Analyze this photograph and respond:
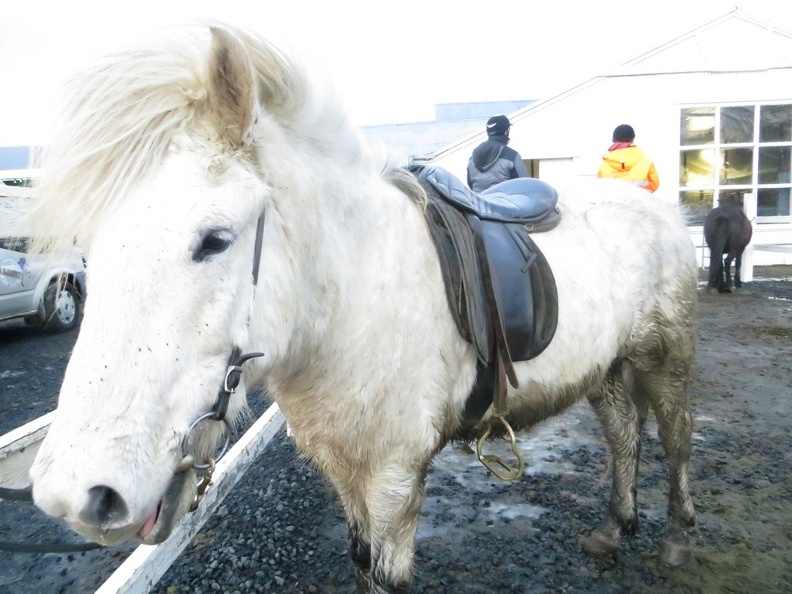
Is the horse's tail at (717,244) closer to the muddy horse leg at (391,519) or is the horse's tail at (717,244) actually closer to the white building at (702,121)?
the white building at (702,121)

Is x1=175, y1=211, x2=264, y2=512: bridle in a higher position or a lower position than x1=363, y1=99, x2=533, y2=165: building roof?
lower

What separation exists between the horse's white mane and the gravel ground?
1987mm

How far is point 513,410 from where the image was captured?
7.04 ft

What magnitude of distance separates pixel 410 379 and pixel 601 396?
1.61 m

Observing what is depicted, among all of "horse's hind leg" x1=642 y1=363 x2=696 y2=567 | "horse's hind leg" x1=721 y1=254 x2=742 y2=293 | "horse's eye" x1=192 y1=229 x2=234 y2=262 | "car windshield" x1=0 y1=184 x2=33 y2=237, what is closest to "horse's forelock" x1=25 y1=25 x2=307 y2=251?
"car windshield" x1=0 y1=184 x2=33 y2=237

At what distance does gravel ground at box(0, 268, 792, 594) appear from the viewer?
267 cm

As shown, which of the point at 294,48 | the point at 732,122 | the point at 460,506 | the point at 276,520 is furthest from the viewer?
the point at 732,122

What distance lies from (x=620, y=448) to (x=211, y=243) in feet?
8.42

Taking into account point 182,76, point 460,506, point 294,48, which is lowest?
point 460,506

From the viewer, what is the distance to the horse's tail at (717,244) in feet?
34.3

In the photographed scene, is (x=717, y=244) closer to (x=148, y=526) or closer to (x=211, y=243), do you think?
(x=211, y=243)

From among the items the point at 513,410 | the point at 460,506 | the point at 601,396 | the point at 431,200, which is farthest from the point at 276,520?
the point at 431,200

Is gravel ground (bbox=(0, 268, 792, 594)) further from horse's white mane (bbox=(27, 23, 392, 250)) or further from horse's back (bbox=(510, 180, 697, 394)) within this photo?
horse's white mane (bbox=(27, 23, 392, 250))

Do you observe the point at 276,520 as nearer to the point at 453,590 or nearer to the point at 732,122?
the point at 453,590
